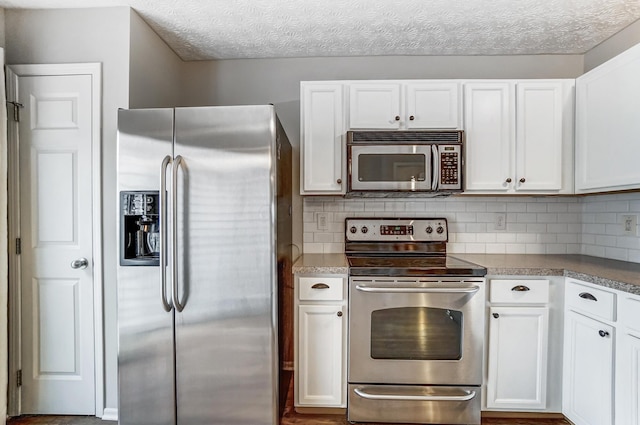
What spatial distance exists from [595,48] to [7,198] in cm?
393

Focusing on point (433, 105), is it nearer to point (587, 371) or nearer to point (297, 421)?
point (587, 371)

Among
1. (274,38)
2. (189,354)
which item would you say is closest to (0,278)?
(189,354)

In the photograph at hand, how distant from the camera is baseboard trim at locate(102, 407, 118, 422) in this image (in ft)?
6.44

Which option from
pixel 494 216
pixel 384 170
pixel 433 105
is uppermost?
pixel 433 105

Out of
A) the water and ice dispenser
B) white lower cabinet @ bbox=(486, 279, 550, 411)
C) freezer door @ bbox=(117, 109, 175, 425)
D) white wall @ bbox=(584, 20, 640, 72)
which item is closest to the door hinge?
freezer door @ bbox=(117, 109, 175, 425)

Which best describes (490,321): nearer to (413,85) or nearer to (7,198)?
(413,85)

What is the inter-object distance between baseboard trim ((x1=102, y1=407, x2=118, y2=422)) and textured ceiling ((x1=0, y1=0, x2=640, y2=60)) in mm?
2309

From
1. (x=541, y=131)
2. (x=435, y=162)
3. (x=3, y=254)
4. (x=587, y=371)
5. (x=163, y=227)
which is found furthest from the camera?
(x=541, y=131)

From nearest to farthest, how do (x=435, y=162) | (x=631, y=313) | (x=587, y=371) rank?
(x=631, y=313)
(x=587, y=371)
(x=435, y=162)

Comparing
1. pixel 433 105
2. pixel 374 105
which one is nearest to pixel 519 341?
pixel 433 105

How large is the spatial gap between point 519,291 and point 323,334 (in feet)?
3.75

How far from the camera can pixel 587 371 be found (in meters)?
1.79

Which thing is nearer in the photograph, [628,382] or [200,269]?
[628,382]

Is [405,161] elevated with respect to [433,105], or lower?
lower
